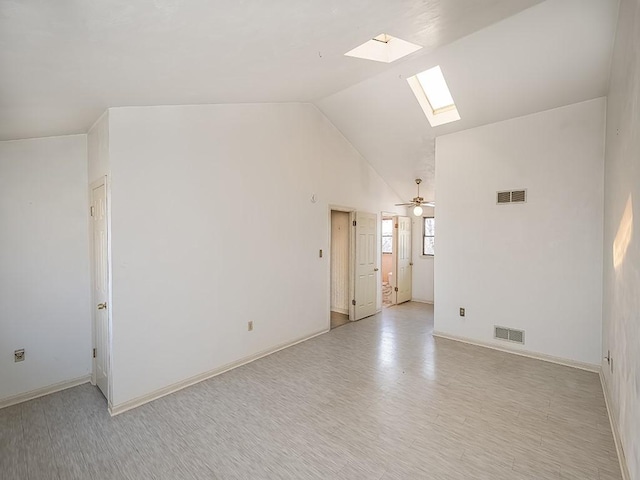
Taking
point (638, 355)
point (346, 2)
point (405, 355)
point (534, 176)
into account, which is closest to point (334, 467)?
point (638, 355)

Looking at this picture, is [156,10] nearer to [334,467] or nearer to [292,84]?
[292,84]

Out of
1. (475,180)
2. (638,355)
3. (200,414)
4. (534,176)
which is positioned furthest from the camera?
(475,180)

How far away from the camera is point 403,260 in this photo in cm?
724

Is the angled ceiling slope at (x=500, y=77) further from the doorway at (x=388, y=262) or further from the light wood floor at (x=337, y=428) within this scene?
the light wood floor at (x=337, y=428)

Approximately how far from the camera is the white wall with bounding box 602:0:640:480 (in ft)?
6.05

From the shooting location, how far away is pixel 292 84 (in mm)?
3398

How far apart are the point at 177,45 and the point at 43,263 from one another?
105 inches

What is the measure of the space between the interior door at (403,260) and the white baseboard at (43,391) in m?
5.65

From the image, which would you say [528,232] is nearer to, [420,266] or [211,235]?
[420,266]

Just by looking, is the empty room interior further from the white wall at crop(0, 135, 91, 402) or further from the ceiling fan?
the ceiling fan

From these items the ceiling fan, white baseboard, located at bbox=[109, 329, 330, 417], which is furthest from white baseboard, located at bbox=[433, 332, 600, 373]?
white baseboard, located at bbox=[109, 329, 330, 417]

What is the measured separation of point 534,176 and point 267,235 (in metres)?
3.41

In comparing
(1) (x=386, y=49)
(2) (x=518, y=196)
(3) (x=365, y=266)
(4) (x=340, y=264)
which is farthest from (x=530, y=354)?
(1) (x=386, y=49)

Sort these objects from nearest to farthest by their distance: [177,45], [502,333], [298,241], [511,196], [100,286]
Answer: [177,45]
[100,286]
[511,196]
[502,333]
[298,241]
